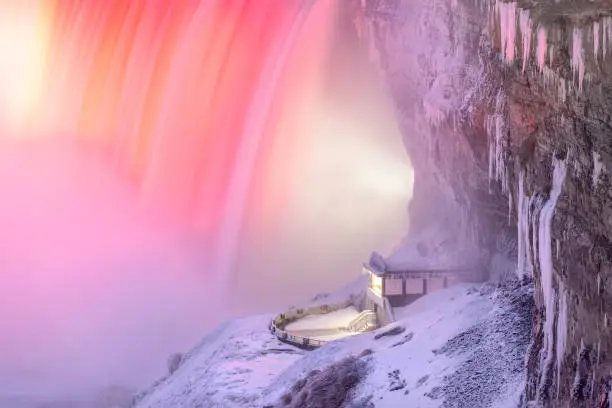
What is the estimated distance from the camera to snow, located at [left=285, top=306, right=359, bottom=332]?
85.3ft

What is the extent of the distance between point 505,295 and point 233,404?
7.29m

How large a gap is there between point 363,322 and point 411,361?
7.60 meters

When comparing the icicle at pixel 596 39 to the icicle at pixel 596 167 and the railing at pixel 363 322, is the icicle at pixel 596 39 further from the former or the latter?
the railing at pixel 363 322

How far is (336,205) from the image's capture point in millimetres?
38812

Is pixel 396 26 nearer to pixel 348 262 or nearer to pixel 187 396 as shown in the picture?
pixel 348 262

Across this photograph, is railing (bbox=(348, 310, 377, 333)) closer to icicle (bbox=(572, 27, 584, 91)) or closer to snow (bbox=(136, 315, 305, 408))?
snow (bbox=(136, 315, 305, 408))

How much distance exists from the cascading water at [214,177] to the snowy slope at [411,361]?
33.5 feet

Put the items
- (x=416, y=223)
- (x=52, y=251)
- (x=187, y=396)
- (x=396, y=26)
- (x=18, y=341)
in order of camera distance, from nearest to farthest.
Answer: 1. (x=187, y=396)
2. (x=396, y=26)
3. (x=416, y=223)
4. (x=18, y=341)
5. (x=52, y=251)

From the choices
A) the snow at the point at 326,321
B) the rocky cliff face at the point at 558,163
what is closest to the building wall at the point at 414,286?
the snow at the point at 326,321

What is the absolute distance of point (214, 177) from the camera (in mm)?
39312

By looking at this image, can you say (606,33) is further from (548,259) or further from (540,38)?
(548,259)

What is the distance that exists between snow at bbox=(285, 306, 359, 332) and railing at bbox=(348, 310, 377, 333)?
0.32 meters

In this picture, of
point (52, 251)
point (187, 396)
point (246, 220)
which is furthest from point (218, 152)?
point (187, 396)

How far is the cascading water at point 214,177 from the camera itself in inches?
1457
